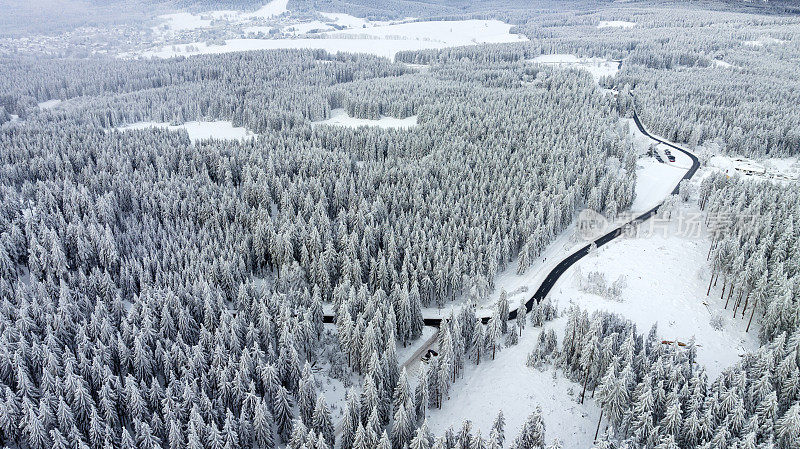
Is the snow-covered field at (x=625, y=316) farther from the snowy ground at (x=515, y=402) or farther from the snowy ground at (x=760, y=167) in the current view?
the snowy ground at (x=760, y=167)

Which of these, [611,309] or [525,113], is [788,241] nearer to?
[611,309]

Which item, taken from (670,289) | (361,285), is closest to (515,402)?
(361,285)

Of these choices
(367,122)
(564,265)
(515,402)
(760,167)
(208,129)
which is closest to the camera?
(515,402)

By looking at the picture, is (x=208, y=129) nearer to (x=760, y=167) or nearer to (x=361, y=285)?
(x=361, y=285)

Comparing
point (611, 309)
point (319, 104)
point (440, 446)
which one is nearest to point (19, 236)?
point (440, 446)

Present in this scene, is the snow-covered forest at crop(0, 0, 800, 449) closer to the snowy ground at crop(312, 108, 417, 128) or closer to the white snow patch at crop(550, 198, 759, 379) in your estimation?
the white snow patch at crop(550, 198, 759, 379)
